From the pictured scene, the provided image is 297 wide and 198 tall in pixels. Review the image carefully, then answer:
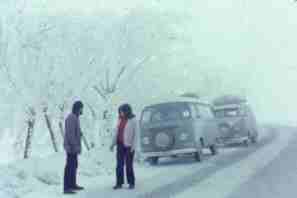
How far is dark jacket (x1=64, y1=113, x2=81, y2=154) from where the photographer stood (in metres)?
13.2

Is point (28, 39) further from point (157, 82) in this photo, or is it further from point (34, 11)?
point (157, 82)

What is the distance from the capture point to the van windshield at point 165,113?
2056 cm

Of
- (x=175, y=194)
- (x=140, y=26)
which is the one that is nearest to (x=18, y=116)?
(x=140, y=26)

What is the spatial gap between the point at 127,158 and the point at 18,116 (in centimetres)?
948

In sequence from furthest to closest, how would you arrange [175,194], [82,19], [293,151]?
[82,19] → [293,151] → [175,194]

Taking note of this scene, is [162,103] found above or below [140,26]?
below

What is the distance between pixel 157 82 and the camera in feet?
91.4

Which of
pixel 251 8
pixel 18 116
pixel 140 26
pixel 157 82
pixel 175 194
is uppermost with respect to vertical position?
pixel 251 8

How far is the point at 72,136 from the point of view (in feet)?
43.8

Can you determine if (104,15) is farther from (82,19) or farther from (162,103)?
(162,103)

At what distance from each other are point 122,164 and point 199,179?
230 cm

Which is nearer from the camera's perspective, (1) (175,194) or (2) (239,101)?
(1) (175,194)

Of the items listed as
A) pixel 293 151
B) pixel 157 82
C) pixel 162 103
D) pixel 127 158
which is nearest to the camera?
pixel 127 158

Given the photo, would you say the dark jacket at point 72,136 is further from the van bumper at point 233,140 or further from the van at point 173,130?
the van bumper at point 233,140
